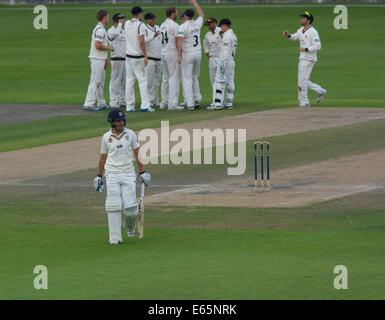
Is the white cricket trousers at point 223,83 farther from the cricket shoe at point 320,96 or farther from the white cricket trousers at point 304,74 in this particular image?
the cricket shoe at point 320,96

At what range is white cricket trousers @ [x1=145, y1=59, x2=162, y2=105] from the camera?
35062 mm

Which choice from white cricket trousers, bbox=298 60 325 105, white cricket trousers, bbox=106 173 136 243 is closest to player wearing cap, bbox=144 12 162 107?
white cricket trousers, bbox=298 60 325 105

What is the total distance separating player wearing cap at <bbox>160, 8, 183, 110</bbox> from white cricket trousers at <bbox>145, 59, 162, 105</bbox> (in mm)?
192

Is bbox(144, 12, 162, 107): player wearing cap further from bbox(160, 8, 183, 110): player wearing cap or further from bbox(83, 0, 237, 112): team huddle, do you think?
bbox(160, 8, 183, 110): player wearing cap

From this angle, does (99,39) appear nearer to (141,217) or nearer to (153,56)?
(153,56)

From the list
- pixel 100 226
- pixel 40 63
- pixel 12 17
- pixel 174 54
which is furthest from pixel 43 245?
pixel 12 17

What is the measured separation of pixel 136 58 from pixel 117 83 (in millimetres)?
1784

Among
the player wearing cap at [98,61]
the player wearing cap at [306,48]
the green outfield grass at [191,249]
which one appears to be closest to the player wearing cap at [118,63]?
the player wearing cap at [98,61]

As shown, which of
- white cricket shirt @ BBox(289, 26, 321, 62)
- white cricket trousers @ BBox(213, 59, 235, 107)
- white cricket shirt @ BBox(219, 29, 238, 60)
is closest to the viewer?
white cricket shirt @ BBox(289, 26, 321, 62)

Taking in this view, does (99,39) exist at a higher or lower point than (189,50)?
higher

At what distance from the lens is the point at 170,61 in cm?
3481

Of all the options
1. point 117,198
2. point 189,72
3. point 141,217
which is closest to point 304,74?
point 189,72
